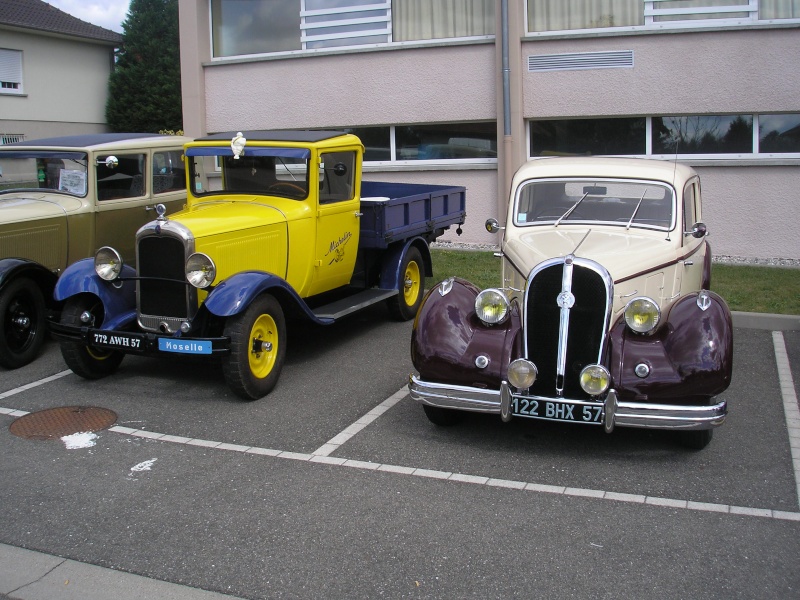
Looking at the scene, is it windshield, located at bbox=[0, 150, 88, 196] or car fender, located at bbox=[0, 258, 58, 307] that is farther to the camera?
windshield, located at bbox=[0, 150, 88, 196]

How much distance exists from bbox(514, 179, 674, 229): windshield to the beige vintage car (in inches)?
164

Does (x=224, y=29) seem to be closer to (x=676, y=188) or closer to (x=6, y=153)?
(x=6, y=153)

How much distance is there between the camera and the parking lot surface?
3891mm

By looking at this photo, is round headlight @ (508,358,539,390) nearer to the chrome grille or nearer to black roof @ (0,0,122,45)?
the chrome grille

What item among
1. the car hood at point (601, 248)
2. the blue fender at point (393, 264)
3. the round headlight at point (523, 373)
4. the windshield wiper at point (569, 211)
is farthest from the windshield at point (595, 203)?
the blue fender at point (393, 264)

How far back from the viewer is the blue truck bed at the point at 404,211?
27.3ft

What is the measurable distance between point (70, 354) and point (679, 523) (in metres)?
4.81

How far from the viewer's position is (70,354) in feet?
22.3

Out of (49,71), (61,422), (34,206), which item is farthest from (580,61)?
(49,71)

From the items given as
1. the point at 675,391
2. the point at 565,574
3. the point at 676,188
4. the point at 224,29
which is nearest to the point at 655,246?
the point at 676,188

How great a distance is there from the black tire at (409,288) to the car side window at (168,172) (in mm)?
2590

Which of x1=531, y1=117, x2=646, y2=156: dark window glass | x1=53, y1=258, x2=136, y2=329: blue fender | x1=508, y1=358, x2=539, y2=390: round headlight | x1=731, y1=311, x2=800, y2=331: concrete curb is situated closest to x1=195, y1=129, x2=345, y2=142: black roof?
x1=53, y1=258, x2=136, y2=329: blue fender

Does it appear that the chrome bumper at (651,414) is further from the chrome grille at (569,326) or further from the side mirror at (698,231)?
the side mirror at (698,231)

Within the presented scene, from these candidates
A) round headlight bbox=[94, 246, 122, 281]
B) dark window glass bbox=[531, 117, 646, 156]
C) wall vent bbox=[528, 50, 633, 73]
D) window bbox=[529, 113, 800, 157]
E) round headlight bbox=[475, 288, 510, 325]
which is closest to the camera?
round headlight bbox=[475, 288, 510, 325]
